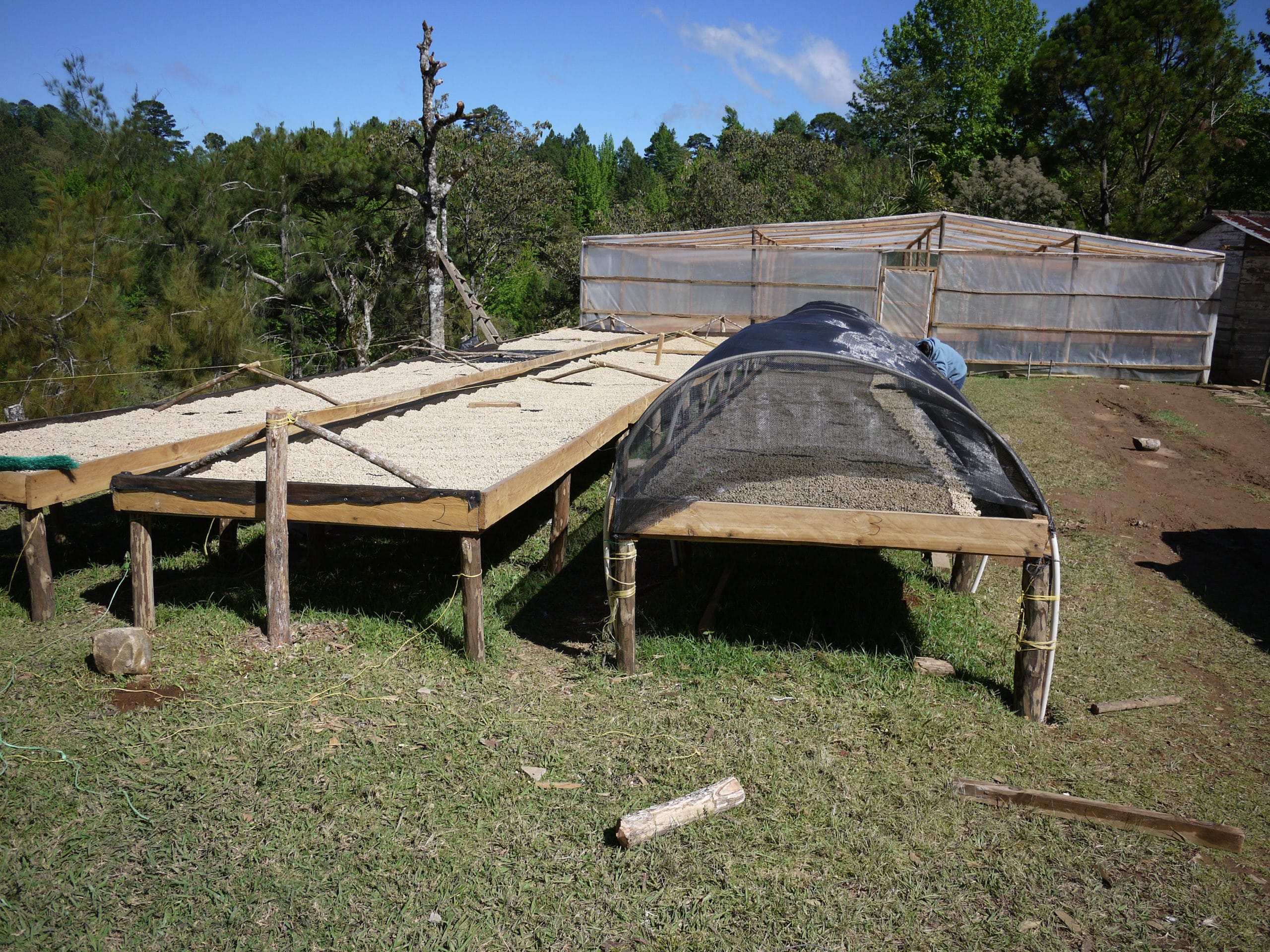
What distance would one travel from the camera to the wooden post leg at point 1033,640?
11.8 ft

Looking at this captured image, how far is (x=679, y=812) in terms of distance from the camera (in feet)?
9.48

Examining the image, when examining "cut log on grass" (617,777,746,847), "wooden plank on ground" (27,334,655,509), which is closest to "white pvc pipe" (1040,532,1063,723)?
"cut log on grass" (617,777,746,847)

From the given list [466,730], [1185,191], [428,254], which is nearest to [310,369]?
[428,254]

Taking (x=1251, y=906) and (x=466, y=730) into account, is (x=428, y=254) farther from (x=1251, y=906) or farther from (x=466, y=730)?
(x=1251, y=906)

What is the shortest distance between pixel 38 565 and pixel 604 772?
326 centimetres

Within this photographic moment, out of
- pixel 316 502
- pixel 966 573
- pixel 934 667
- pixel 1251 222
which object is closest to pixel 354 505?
pixel 316 502

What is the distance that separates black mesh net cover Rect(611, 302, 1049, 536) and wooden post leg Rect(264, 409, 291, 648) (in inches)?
60.3

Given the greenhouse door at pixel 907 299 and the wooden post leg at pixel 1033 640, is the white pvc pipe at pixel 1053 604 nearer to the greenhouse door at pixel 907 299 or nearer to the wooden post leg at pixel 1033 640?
the wooden post leg at pixel 1033 640

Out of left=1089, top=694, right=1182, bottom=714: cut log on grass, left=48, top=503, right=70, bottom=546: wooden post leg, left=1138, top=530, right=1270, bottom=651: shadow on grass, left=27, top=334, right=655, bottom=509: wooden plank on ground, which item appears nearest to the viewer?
left=1089, top=694, right=1182, bottom=714: cut log on grass

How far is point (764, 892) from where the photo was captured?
2.58 meters

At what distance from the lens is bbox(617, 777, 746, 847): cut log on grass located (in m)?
2.78

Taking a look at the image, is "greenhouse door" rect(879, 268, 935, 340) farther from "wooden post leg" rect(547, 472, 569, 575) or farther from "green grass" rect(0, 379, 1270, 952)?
"wooden post leg" rect(547, 472, 569, 575)

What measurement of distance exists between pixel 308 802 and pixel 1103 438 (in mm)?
10024

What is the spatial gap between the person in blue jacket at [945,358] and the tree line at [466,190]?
7.76 metres
